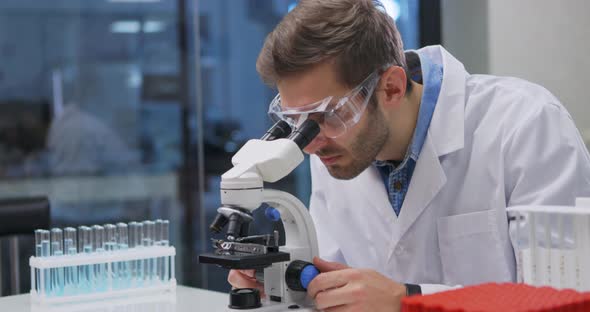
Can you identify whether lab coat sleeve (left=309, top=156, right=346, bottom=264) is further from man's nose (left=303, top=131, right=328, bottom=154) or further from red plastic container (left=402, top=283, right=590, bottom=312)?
red plastic container (left=402, top=283, right=590, bottom=312)

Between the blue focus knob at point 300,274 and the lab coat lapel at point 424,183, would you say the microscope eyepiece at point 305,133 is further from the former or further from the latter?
the lab coat lapel at point 424,183

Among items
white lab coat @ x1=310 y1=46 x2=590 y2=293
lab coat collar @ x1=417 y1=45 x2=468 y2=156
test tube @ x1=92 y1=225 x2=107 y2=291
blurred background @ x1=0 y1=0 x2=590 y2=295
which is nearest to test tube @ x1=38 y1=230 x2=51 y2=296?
test tube @ x1=92 y1=225 x2=107 y2=291

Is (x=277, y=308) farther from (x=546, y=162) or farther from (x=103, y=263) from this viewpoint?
(x=546, y=162)

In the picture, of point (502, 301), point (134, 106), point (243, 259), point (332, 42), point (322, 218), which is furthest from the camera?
point (134, 106)

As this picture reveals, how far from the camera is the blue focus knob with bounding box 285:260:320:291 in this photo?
1.53m

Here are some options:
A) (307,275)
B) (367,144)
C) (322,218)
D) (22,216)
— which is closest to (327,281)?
(307,275)

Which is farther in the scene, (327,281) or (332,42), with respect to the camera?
(332,42)

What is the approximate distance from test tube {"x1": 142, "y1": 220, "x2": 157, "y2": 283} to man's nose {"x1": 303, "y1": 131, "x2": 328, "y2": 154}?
50cm

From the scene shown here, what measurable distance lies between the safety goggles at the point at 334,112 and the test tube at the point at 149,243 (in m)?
0.50

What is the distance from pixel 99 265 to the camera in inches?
74.3

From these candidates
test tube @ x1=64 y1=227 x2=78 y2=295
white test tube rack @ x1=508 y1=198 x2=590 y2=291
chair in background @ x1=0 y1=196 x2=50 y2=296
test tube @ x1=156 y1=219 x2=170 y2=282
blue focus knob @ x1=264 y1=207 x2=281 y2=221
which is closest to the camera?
white test tube rack @ x1=508 y1=198 x2=590 y2=291

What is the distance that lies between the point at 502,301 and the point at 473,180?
925mm

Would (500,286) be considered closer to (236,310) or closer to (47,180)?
(236,310)

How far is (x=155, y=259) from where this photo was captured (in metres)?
1.95
